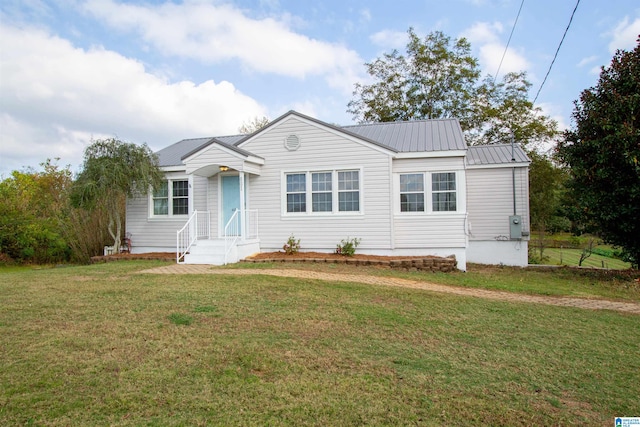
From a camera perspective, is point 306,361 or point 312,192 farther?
point 312,192

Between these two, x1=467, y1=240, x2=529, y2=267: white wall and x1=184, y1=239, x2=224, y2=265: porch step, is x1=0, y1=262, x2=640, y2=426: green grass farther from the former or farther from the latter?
x1=467, y1=240, x2=529, y2=267: white wall

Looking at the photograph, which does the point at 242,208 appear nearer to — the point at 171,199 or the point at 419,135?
the point at 171,199

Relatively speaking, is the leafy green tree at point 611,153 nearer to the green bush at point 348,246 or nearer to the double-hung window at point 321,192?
the green bush at point 348,246

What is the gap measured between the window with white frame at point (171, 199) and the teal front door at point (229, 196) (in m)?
1.86

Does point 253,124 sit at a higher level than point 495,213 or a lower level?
higher

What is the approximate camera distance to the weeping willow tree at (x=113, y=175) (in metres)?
13.1

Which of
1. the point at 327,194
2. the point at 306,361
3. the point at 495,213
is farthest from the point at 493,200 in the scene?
the point at 306,361

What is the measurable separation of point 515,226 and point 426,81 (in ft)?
47.6

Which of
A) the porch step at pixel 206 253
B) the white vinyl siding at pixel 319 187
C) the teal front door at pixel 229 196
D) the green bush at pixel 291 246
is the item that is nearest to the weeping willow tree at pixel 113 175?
the teal front door at pixel 229 196

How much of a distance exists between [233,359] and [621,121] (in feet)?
35.7

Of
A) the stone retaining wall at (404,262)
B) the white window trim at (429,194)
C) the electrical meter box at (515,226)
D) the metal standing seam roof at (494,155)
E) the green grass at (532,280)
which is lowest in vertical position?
the green grass at (532,280)

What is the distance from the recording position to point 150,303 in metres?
6.68

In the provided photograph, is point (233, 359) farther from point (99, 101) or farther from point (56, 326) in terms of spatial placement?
point (99, 101)

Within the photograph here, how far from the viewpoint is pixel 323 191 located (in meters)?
13.1
